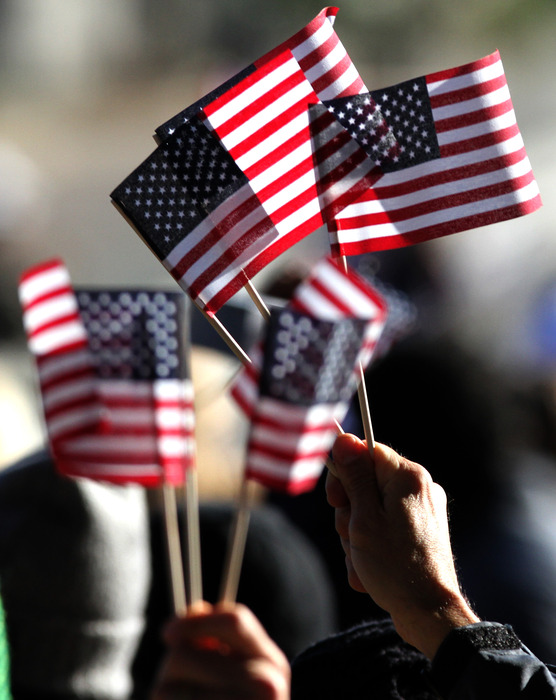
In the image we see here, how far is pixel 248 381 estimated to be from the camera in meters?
1.56

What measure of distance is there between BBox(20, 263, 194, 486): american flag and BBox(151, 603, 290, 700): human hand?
0.92 feet

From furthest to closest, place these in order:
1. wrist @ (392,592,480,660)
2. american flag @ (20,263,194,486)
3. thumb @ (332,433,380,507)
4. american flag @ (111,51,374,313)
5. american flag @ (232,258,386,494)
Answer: american flag @ (111,51,374,313), thumb @ (332,433,380,507), wrist @ (392,592,480,660), american flag @ (20,263,194,486), american flag @ (232,258,386,494)

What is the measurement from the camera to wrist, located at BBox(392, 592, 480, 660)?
173cm

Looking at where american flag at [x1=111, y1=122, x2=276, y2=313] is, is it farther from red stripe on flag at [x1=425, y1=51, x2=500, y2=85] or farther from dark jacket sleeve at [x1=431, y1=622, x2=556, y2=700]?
dark jacket sleeve at [x1=431, y1=622, x2=556, y2=700]

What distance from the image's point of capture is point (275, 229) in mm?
2105

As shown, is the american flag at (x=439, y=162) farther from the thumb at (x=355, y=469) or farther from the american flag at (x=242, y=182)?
the thumb at (x=355, y=469)

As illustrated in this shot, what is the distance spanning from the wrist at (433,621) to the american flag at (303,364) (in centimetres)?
40

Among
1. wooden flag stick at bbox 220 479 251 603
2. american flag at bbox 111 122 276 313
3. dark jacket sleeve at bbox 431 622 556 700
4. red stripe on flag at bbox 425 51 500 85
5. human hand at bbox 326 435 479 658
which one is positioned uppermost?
red stripe on flag at bbox 425 51 500 85

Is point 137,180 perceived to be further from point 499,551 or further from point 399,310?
point 399,310

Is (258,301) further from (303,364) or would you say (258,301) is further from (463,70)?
(463,70)

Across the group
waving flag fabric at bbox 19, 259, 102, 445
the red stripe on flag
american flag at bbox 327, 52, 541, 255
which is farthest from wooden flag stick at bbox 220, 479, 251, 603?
the red stripe on flag

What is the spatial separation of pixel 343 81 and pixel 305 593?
5.79 feet

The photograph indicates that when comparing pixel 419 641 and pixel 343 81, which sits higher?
pixel 343 81

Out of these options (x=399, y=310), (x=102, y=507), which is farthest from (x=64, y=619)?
(x=399, y=310)
